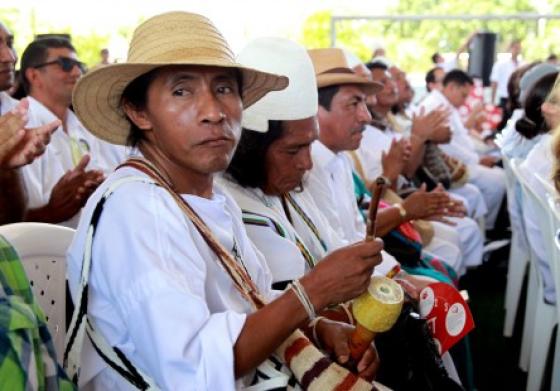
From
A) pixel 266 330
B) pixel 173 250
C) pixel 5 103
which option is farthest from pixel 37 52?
pixel 266 330

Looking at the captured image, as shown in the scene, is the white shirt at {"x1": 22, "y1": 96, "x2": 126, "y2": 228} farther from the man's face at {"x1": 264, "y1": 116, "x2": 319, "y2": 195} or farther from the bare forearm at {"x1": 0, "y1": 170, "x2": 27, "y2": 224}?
the man's face at {"x1": 264, "y1": 116, "x2": 319, "y2": 195}

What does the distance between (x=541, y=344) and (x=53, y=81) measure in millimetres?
2673

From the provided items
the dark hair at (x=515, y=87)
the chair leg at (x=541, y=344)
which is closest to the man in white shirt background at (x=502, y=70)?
the dark hair at (x=515, y=87)

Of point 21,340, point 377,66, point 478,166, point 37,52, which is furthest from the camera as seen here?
point 478,166

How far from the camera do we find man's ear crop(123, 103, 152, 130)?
164 centimetres

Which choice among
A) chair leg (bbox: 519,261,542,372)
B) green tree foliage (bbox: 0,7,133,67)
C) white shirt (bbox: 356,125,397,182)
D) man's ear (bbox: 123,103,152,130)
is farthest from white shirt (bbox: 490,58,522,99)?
man's ear (bbox: 123,103,152,130)

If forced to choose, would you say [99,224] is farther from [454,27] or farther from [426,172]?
[454,27]

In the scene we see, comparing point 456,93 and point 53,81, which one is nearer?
point 53,81

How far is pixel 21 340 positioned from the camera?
114 cm

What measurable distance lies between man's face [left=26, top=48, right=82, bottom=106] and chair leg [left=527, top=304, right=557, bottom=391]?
98.1 inches

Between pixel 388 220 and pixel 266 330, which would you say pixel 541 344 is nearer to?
pixel 388 220

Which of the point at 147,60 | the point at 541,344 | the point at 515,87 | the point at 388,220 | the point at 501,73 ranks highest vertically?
the point at 147,60

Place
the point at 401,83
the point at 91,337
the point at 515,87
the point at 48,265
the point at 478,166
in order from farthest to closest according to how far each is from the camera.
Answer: the point at 401,83 < the point at 478,166 < the point at 515,87 < the point at 48,265 < the point at 91,337

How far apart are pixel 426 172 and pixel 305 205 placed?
2667 millimetres
